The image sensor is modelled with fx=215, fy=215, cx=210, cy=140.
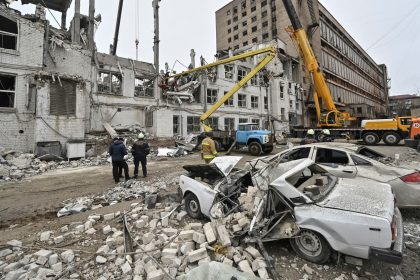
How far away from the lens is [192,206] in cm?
473

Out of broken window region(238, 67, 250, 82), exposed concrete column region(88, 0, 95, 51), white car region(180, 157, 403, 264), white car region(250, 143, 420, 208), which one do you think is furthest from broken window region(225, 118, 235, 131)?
white car region(180, 157, 403, 264)

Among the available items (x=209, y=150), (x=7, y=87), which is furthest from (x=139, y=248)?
(x=7, y=87)

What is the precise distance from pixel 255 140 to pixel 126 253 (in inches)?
460

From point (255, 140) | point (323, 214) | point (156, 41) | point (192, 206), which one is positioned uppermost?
point (156, 41)

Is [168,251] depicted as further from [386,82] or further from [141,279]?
[386,82]

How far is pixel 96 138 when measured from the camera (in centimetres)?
1481

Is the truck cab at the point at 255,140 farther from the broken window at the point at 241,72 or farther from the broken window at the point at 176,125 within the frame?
the broken window at the point at 241,72

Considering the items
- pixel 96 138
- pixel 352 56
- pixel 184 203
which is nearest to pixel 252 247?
pixel 184 203

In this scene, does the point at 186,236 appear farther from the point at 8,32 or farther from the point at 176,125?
the point at 176,125

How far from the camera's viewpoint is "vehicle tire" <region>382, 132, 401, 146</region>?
1602cm

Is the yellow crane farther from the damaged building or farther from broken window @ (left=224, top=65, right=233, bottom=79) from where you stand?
the damaged building

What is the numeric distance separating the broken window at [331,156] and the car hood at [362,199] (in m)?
1.49

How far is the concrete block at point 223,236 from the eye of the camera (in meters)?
3.20

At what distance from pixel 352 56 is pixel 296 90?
34325mm
